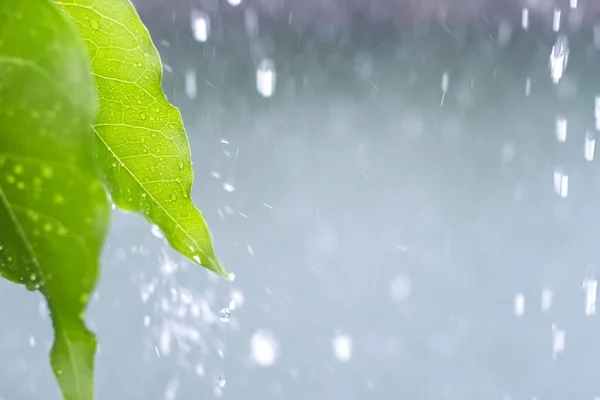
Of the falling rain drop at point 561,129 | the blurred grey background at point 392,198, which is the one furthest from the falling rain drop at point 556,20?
the falling rain drop at point 561,129

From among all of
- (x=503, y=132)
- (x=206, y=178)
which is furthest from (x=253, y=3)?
(x=503, y=132)

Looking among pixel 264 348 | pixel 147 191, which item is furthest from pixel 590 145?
pixel 147 191

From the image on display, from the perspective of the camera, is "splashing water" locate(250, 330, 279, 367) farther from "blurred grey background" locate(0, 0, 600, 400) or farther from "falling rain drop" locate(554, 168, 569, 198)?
"falling rain drop" locate(554, 168, 569, 198)

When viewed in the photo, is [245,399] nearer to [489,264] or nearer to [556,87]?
[489,264]

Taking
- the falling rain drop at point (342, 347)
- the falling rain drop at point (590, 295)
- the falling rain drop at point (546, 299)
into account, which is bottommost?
the falling rain drop at point (342, 347)

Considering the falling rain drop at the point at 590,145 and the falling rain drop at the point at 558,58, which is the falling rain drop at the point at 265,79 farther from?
the falling rain drop at the point at 590,145

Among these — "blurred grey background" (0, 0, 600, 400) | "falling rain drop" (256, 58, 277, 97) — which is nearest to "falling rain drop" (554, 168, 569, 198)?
"blurred grey background" (0, 0, 600, 400)
